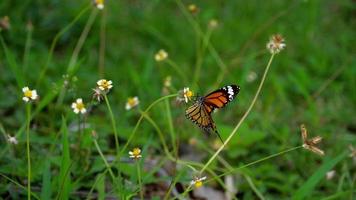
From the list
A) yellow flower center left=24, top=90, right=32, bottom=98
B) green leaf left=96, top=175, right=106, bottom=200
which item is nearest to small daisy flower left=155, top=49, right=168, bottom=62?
green leaf left=96, top=175, right=106, bottom=200

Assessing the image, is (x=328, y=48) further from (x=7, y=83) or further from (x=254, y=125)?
(x=7, y=83)

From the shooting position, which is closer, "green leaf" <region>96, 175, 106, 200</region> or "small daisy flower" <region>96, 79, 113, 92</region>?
"small daisy flower" <region>96, 79, 113, 92</region>

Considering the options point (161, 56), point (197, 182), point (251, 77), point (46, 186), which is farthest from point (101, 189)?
point (251, 77)

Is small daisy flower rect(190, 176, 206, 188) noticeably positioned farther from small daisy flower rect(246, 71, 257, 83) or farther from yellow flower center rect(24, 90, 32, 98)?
small daisy flower rect(246, 71, 257, 83)

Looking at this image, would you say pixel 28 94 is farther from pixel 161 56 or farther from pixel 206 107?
pixel 161 56

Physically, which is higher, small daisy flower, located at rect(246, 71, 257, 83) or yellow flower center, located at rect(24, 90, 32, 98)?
small daisy flower, located at rect(246, 71, 257, 83)

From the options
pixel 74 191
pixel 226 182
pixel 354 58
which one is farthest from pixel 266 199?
pixel 354 58
